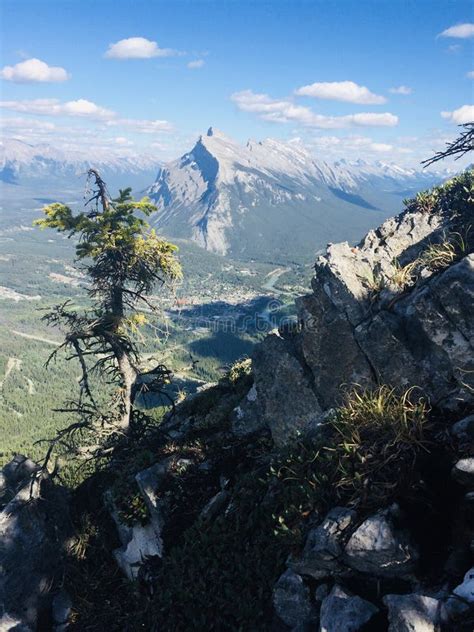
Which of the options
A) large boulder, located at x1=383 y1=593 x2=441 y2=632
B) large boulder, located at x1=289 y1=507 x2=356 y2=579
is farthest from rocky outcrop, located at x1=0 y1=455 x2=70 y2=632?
large boulder, located at x1=383 y1=593 x2=441 y2=632

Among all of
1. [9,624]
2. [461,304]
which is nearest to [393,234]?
[461,304]

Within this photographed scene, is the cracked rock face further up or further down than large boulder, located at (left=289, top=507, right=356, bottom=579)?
further up

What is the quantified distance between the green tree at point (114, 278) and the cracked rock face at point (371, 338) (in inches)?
214

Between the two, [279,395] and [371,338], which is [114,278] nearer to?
[279,395]

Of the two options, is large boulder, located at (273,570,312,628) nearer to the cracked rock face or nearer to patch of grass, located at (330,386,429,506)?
patch of grass, located at (330,386,429,506)

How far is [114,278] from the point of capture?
17.8m

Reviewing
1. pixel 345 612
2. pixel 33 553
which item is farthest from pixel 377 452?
pixel 33 553

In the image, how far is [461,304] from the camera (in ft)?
32.9

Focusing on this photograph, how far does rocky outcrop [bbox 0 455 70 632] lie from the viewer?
1334cm

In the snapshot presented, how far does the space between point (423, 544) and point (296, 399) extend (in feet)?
25.7

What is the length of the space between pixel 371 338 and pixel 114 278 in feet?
35.2

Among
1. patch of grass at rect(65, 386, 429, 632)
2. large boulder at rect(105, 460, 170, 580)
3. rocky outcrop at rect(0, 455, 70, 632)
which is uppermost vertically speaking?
patch of grass at rect(65, 386, 429, 632)

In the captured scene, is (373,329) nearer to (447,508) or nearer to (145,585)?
(447,508)

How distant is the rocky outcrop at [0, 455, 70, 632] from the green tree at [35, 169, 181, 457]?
2.23m
